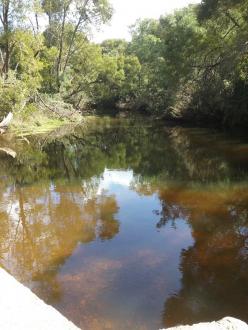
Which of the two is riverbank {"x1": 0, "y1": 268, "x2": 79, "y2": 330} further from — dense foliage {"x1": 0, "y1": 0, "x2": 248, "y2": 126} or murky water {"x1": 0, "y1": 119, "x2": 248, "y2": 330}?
dense foliage {"x1": 0, "y1": 0, "x2": 248, "y2": 126}

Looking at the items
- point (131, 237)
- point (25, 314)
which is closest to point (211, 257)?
point (131, 237)

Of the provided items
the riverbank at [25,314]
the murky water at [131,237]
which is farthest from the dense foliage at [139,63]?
the riverbank at [25,314]

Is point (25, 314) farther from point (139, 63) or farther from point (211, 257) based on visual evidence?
point (139, 63)

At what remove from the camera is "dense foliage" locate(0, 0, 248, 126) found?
2420 centimetres

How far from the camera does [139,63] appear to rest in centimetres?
5488

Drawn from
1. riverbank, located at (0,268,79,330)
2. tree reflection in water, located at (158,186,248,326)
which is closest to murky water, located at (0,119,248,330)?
tree reflection in water, located at (158,186,248,326)

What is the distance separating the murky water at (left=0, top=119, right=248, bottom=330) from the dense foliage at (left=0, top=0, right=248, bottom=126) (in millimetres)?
7799

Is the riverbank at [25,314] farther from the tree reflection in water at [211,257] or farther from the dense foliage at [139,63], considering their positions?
the dense foliage at [139,63]

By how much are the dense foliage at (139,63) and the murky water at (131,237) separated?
7.80 m

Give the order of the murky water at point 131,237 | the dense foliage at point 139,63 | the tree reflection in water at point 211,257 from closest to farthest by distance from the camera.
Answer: the tree reflection in water at point 211,257 < the murky water at point 131,237 < the dense foliage at point 139,63

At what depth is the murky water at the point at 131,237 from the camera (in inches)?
261

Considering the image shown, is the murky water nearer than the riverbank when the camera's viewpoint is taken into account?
No

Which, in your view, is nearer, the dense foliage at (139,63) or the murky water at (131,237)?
the murky water at (131,237)

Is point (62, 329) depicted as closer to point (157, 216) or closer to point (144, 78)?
point (157, 216)
